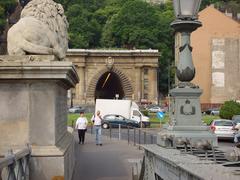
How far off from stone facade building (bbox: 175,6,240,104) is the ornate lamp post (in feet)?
259

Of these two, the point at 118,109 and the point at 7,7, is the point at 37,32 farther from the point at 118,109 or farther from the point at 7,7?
the point at 7,7

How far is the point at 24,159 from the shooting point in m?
7.89

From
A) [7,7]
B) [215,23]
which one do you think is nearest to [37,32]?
[215,23]

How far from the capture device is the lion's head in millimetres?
10359

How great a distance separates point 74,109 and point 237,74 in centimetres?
2918

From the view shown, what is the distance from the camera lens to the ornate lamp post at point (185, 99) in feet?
28.6

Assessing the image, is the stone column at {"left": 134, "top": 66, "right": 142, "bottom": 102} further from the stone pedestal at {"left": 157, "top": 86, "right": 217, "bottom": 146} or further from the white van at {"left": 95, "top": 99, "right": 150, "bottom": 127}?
the stone pedestal at {"left": 157, "top": 86, "right": 217, "bottom": 146}

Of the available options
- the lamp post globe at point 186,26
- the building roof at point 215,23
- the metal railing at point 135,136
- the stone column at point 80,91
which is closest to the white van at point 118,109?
the metal railing at point 135,136

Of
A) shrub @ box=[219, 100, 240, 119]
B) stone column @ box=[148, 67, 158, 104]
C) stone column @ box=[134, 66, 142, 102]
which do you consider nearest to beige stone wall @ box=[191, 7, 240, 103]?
stone column @ box=[148, 67, 158, 104]

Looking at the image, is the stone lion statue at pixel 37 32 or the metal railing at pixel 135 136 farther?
the metal railing at pixel 135 136

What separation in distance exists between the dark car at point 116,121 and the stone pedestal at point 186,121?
39882 mm

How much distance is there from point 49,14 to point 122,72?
3110 inches

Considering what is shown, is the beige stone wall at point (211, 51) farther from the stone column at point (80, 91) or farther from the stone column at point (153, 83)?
the stone column at point (80, 91)

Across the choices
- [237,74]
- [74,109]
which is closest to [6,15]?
[74,109]
